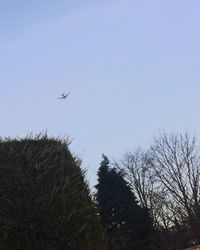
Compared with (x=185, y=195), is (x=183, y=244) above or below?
below

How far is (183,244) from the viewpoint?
32.5m

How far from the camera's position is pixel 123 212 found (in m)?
34.0

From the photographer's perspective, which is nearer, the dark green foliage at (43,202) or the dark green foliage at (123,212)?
the dark green foliage at (43,202)

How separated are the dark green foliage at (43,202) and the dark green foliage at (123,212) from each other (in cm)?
2559

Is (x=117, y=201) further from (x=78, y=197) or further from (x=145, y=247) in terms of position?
(x=78, y=197)

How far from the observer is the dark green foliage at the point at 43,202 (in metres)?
→ 6.71

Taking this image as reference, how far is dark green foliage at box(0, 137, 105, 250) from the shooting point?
22.0ft

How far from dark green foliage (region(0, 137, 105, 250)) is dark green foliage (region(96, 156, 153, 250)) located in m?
25.6

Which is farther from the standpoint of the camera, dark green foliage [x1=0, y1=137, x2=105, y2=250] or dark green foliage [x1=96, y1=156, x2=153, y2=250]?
dark green foliage [x1=96, y1=156, x2=153, y2=250]

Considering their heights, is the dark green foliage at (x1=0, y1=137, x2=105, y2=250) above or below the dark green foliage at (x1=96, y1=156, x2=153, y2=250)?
below

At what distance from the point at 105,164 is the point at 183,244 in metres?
7.90

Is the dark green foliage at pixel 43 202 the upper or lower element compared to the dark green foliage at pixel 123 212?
lower

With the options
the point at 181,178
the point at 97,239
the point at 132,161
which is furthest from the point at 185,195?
the point at 97,239

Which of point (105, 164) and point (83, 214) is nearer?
point (83, 214)
